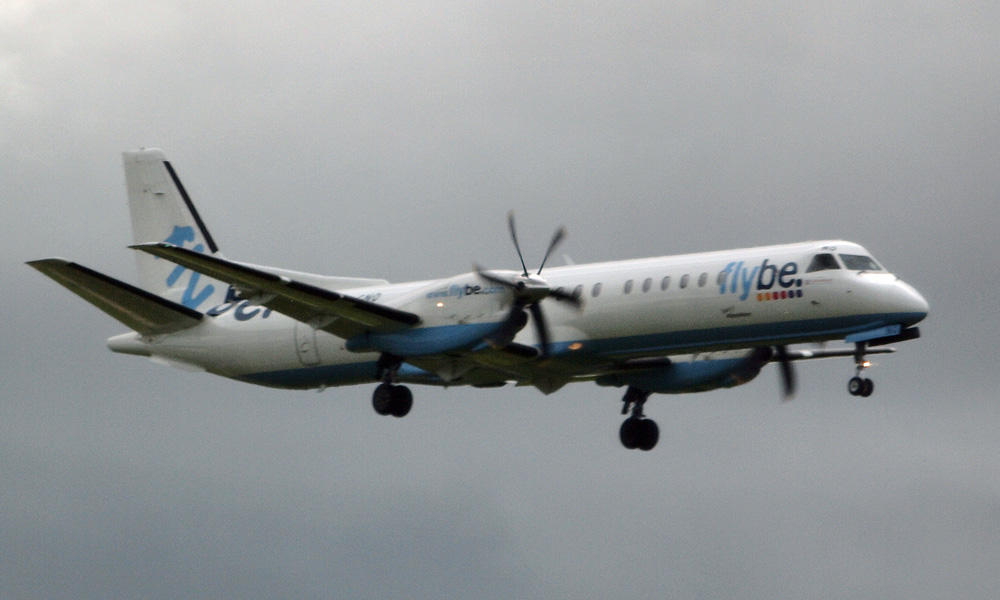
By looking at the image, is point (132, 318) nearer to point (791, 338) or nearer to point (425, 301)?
point (425, 301)

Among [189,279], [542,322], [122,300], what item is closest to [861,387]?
[542,322]

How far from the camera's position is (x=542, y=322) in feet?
87.5

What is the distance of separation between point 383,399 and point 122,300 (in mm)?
5546

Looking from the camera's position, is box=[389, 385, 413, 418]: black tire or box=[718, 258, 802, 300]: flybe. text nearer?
box=[718, 258, 802, 300]: flybe. text

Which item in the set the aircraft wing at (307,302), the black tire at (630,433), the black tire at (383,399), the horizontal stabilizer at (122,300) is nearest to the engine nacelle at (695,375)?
the black tire at (630,433)

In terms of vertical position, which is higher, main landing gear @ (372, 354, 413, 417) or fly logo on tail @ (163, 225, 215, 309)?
fly logo on tail @ (163, 225, 215, 309)

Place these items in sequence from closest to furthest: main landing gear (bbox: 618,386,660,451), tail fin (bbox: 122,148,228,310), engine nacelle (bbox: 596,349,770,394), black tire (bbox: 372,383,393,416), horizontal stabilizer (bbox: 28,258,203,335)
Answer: horizontal stabilizer (bbox: 28,258,203,335)
black tire (bbox: 372,383,393,416)
engine nacelle (bbox: 596,349,770,394)
main landing gear (bbox: 618,386,660,451)
tail fin (bbox: 122,148,228,310)

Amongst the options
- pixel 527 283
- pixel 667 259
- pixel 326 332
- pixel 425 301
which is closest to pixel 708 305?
pixel 667 259

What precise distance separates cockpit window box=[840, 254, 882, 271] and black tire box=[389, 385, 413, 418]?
318 inches

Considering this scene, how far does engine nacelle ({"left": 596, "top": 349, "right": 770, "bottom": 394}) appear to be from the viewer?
28328 mm

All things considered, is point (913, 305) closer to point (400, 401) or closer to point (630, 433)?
point (630, 433)

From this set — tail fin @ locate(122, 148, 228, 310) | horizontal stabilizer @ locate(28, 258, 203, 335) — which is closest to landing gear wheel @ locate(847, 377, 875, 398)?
horizontal stabilizer @ locate(28, 258, 203, 335)

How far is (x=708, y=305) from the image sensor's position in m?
25.2

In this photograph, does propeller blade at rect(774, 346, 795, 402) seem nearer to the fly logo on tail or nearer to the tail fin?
the fly logo on tail
